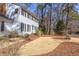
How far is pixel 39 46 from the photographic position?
13.0 feet

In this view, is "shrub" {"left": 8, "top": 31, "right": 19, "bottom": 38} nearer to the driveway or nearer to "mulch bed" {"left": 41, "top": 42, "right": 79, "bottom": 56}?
the driveway

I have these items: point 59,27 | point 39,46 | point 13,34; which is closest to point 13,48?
point 13,34

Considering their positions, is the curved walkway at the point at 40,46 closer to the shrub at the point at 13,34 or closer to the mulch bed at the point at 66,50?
the mulch bed at the point at 66,50

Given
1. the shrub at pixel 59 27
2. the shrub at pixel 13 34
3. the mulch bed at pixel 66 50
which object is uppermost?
the shrub at pixel 59 27

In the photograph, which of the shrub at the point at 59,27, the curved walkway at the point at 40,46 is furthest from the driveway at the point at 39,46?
the shrub at the point at 59,27

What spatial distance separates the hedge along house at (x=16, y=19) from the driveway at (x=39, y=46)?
0.13 meters

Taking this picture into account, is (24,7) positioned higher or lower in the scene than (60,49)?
higher

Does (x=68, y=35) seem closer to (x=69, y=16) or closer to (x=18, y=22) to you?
(x=69, y=16)

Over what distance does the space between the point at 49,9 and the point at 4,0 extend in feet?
1.63

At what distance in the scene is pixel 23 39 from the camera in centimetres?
398

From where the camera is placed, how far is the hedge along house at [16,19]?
156 inches

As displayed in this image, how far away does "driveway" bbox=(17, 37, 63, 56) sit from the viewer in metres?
3.95

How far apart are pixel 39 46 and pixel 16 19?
384 millimetres

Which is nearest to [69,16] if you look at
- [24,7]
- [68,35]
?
[68,35]
